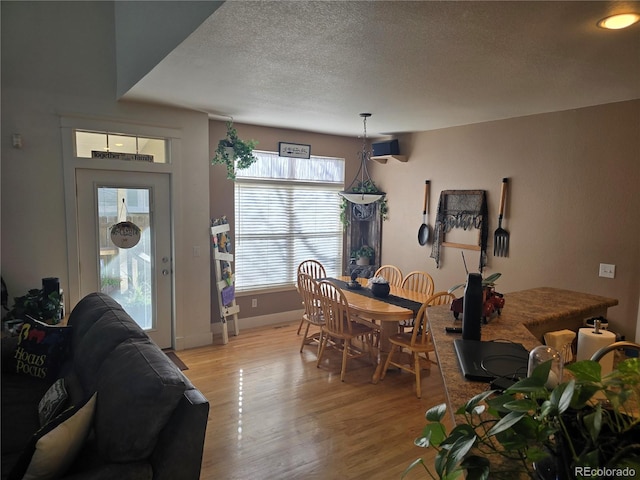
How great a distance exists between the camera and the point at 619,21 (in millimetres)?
1840

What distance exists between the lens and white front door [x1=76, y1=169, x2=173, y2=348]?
12.2 feet

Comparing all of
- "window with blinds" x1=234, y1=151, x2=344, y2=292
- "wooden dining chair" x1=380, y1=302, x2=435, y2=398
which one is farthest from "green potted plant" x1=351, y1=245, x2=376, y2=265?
"wooden dining chair" x1=380, y1=302, x2=435, y2=398

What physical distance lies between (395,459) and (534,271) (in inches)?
93.8

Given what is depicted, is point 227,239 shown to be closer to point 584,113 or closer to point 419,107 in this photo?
point 419,107

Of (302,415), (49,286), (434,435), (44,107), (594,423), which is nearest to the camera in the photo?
(594,423)

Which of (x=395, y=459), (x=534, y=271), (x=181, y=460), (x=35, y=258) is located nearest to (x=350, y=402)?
(x=395, y=459)

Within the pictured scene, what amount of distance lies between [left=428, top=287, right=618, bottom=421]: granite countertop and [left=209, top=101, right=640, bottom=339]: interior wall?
3.48ft

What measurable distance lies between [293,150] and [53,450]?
422cm

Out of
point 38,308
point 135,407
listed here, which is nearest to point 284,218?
point 38,308

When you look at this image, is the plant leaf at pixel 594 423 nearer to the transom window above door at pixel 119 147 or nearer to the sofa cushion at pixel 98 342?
the sofa cushion at pixel 98 342

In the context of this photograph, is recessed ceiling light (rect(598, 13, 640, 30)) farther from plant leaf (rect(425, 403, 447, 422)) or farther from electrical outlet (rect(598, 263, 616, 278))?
electrical outlet (rect(598, 263, 616, 278))

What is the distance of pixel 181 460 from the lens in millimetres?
1579

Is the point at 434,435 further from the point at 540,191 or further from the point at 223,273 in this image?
the point at 223,273

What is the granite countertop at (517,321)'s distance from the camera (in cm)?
132
